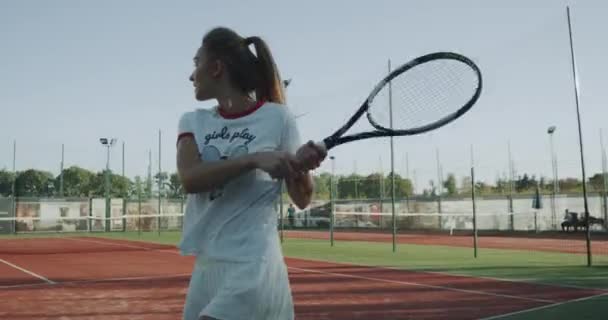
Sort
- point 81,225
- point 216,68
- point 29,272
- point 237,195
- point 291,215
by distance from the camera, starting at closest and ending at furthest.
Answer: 1. point 237,195
2. point 216,68
3. point 29,272
4. point 81,225
5. point 291,215

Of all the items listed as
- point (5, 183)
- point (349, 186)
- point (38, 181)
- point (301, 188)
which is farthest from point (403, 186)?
point (38, 181)

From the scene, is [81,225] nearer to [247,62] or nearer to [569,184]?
[569,184]

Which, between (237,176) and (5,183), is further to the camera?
(5,183)

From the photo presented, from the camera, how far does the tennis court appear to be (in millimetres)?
7371

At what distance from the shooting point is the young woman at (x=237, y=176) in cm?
180

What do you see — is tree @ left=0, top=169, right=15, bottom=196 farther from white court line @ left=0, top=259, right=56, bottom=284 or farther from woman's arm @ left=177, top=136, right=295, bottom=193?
woman's arm @ left=177, top=136, right=295, bottom=193

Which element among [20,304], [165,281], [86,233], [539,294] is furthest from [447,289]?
[86,233]

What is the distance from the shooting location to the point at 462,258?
50.9 ft

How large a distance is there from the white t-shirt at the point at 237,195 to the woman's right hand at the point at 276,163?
0.09 meters

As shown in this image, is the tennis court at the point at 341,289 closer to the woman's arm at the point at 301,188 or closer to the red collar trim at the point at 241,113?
the woman's arm at the point at 301,188

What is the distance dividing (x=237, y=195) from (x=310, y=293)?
7.29 m

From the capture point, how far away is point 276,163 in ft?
5.92

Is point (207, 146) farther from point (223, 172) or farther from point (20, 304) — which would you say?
point (20, 304)

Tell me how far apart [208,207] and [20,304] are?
24.1 feet
